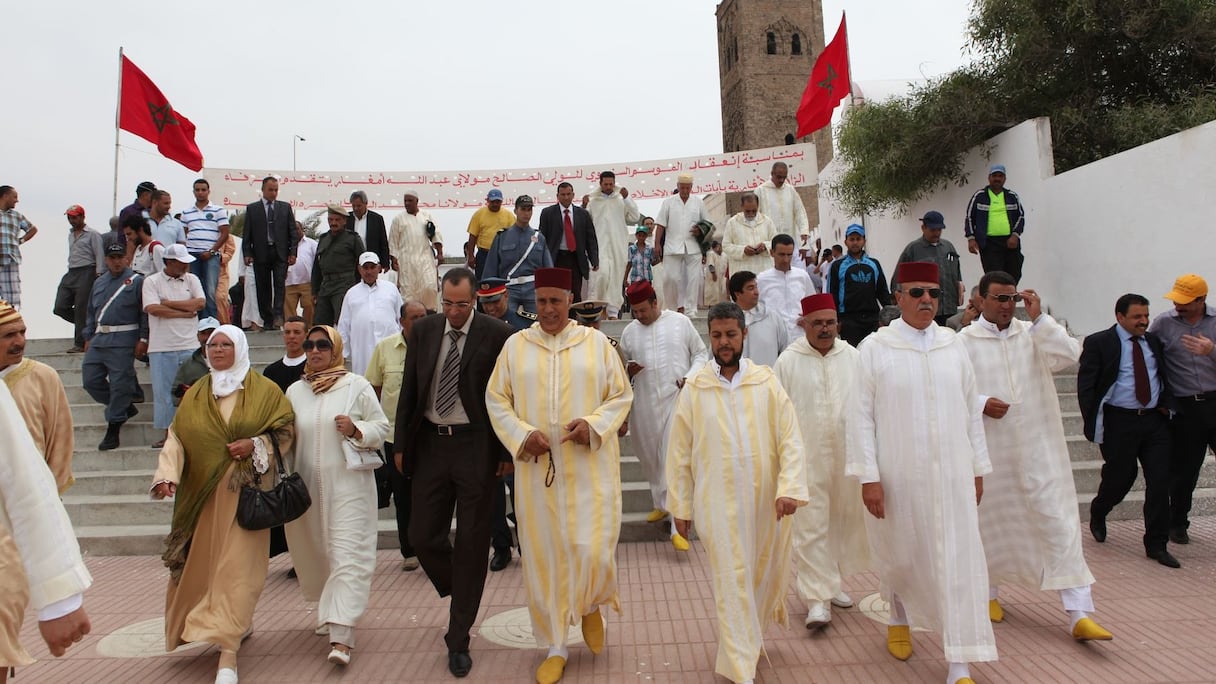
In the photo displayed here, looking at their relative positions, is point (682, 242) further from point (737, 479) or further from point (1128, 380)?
point (737, 479)

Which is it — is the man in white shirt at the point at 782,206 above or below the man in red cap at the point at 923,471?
above

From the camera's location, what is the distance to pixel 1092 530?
6.12m

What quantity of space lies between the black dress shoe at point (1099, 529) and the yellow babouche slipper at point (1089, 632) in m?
2.14

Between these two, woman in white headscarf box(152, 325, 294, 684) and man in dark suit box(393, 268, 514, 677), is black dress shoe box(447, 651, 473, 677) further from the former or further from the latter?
woman in white headscarf box(152, 325, 294, 684)

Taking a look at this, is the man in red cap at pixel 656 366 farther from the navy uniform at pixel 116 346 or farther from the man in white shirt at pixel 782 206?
the navy uniform at pixel 116 346

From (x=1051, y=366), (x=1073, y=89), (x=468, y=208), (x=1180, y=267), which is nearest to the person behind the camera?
(x=1051, y=366)

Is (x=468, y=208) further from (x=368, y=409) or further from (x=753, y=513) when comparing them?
(x=753, y=513)

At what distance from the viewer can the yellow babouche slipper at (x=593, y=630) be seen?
14.1ft

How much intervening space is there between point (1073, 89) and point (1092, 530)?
Answer: 8.11m

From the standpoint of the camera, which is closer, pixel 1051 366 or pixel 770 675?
pixel 770 675

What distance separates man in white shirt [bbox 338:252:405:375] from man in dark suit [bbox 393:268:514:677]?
339cm

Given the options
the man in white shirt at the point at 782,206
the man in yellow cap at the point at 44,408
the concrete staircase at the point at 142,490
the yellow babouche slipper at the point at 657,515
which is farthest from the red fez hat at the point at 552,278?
the man in white shirt at the point at 782,206

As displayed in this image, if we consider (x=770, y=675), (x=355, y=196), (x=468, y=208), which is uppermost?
(x=468, y=208)

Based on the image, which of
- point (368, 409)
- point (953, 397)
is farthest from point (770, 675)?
point (368, 409)
